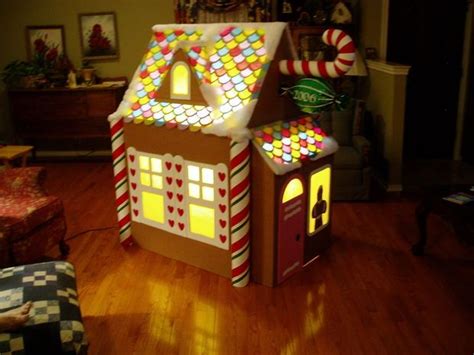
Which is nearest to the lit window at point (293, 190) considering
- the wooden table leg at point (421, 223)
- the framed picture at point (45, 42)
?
the wooden table leg at point (421, 223)

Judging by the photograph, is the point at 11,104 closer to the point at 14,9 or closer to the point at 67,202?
the point at 14,9

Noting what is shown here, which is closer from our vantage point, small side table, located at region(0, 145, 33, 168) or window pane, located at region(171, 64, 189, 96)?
window pane, located at region(171, 64, 189, 96)

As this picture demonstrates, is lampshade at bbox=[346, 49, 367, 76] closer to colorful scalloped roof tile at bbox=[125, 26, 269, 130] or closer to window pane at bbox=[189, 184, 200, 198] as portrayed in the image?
colorful scalloped roof tile at bbox=[125, 26, 269, 130]

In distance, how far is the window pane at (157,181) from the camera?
350 centimetres

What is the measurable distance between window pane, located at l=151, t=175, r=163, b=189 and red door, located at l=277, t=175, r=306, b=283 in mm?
934

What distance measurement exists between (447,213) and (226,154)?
5.00ft

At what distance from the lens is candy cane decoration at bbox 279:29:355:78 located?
280cm

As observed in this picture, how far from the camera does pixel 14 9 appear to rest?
6383 mm

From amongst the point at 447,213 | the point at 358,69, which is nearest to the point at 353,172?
the point at 447,213

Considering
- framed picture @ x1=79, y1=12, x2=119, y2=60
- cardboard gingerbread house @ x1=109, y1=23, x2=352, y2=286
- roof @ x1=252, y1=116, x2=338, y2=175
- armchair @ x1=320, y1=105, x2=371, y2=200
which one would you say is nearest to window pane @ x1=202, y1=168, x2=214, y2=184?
cardboard gingerbread house @ x1=109, y1=23, x2=352, y2=286

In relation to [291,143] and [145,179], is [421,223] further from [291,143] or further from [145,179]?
[145,179]

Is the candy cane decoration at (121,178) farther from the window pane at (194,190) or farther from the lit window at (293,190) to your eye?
the lit window at (293,190)

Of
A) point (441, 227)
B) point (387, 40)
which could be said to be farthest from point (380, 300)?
point (387, 40)

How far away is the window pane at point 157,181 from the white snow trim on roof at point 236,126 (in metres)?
0.64
